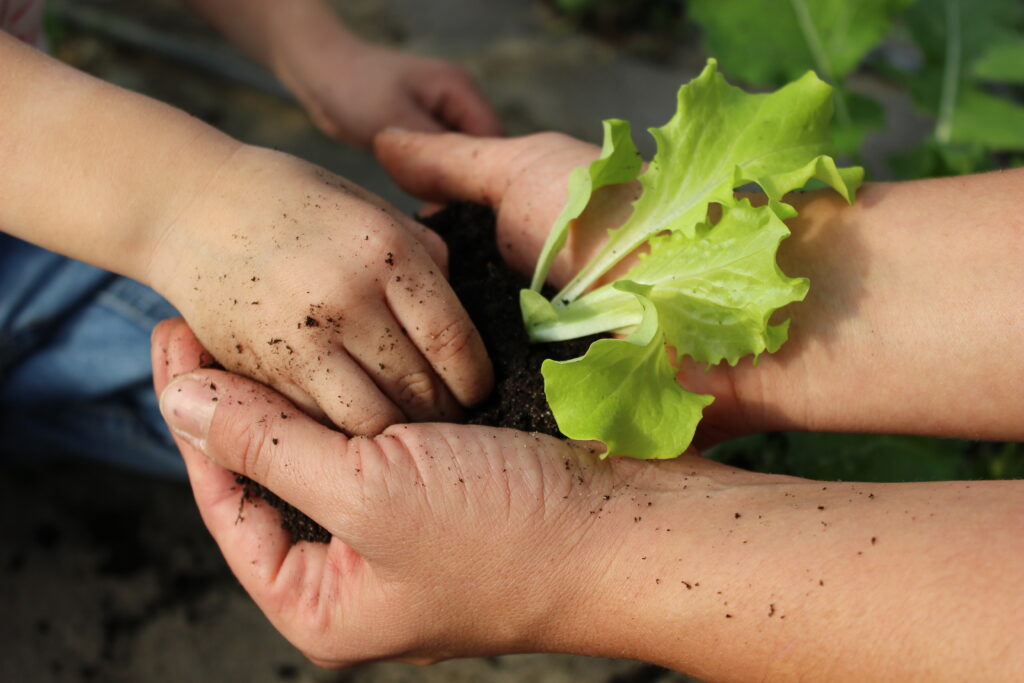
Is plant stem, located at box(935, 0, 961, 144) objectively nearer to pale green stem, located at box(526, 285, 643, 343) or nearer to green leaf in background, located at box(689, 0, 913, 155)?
green leaf in background, located at box(689, 0, 913, 155)

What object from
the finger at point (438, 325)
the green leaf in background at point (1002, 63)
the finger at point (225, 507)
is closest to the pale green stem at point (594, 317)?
the finger at point (438, 325)

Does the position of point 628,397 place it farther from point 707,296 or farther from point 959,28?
point 959,28

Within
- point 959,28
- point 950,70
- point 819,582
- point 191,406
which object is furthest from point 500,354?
point 959,28

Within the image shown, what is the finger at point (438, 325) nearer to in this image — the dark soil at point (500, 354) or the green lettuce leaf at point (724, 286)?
the dark soil at point (500, 354)

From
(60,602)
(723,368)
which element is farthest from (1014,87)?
(60,602)

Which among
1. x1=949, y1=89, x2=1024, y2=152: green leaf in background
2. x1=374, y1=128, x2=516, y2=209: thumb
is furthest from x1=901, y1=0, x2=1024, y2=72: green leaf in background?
x1=374, y1=128, x2=516, y2=209: thumb

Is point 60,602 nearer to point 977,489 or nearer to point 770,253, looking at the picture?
point 770,253
